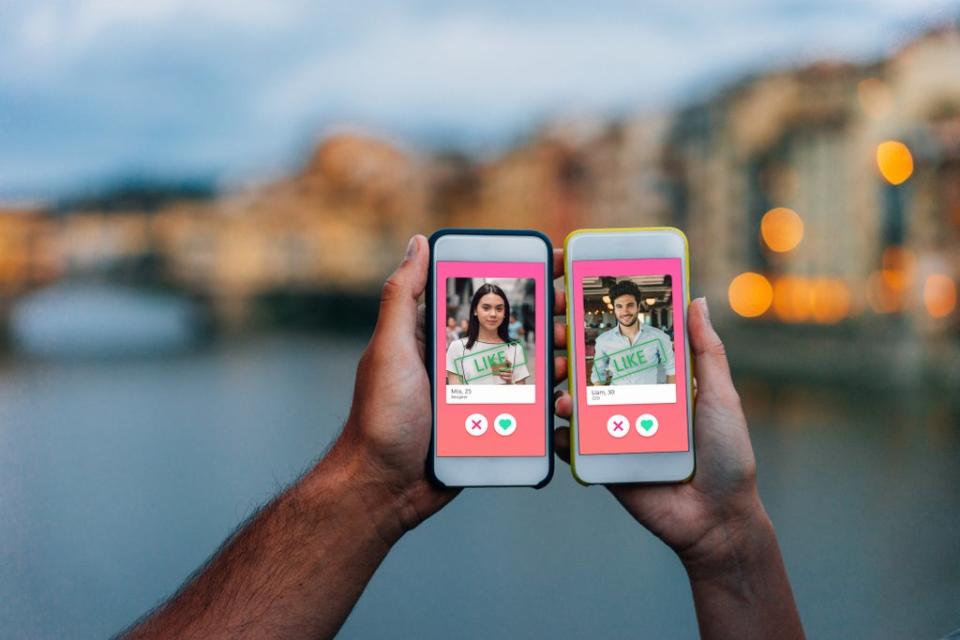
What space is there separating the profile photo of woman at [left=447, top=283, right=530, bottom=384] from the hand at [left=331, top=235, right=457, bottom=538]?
0.04 m

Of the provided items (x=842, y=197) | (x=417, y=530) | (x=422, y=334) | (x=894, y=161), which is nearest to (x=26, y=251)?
(x=417, y=530)

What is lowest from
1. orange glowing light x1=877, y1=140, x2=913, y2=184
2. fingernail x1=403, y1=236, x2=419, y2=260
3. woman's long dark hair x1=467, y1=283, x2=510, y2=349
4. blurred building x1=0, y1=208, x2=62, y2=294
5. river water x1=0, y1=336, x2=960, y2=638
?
river water x1=0, y1=336, x2=960, y2=638

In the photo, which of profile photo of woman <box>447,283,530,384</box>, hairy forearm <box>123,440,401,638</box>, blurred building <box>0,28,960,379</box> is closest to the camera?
hairy forearm <box>123,440,401,638</box>

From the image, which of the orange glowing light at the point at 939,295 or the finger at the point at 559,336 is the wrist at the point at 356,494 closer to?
the finger at the point at 559,336

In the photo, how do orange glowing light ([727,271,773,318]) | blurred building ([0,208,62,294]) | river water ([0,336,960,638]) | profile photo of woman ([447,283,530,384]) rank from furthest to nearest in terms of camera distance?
orange glowing light ([727,271,773,318]), blurred building ([0,208,62,294]), river water ([0,336,960,638]), profile photo of woman ([447,283,530,384])

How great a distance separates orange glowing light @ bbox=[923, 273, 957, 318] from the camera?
2.81 meters

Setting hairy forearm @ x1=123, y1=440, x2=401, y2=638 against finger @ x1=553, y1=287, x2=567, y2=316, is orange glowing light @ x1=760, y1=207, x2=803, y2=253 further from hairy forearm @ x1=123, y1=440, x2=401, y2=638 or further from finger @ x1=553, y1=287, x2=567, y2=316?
hairy forearm @ x1=123, y1=440, x2=401, y2=638

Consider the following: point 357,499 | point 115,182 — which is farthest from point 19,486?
point 357,499

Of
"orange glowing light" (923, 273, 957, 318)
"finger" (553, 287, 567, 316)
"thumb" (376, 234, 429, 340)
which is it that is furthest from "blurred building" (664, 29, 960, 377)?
"thumb" (376, 234, 429, 340)

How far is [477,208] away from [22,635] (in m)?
1.45

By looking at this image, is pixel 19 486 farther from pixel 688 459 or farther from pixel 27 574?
pixel 688 459

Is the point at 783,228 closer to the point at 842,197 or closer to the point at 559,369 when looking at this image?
the point at 842,197

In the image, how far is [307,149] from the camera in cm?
228

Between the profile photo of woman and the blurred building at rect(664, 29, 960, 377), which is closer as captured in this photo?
the profile photo of woman
